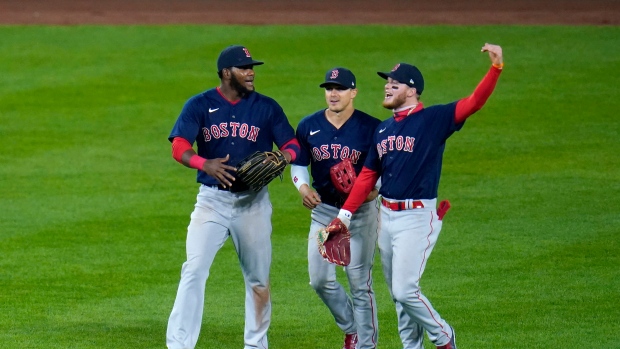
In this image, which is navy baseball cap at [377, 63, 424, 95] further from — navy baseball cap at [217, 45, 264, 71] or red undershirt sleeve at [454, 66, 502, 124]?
navy baseball cap at [217, 45, 264, 71]

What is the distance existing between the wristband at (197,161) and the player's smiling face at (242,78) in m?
0.61

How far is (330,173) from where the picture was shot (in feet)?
24.0

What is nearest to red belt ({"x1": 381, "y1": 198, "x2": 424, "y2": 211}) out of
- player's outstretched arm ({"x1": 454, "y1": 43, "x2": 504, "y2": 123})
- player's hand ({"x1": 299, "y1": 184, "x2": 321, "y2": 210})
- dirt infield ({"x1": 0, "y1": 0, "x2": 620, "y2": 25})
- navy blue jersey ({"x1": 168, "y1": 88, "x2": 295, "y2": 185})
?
player's hand ({"x1": 299, "y1": 184, "x2": 321, "y2": 210})

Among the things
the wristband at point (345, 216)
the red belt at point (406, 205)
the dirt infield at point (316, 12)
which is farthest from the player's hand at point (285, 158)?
the dirt infield at point (316, 12)

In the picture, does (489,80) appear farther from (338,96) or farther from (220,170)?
(220,170)

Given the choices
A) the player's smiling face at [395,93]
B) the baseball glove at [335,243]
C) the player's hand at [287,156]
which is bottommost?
the baseball glove at [335,243]

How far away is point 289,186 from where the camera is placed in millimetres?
12711

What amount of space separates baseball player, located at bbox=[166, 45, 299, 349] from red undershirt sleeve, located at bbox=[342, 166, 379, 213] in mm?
512

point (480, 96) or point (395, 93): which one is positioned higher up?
point (480, 96)

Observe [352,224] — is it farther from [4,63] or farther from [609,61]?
[4,63]

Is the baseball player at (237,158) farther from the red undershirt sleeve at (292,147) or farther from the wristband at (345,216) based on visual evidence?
the wristband at (345,216)

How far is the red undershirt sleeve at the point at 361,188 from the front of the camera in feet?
23.1

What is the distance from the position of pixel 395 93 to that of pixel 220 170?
4.09 ft

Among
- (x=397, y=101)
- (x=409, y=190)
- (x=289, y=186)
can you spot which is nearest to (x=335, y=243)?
(x=409, y=190)
